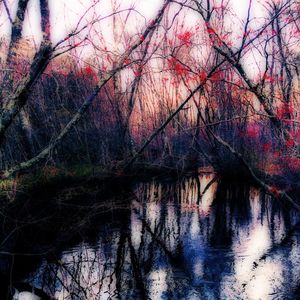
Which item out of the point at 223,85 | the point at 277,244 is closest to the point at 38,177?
the point at 277,244

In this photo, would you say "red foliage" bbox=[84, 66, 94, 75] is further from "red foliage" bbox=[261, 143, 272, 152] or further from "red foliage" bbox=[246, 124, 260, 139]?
"red foliage" bbox=[261, 143, 272, 152]

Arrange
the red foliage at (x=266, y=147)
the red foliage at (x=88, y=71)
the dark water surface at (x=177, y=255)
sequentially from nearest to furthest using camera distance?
the dark water surface at (x=177, y=255) < the red foliage at (x=266, y=147) < the red foliage at (x=88, y=71)

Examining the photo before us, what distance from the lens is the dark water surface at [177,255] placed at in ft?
19.2

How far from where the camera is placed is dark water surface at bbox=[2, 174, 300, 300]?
585 cm

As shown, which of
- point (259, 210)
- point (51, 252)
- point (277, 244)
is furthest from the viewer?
point (259, 210)

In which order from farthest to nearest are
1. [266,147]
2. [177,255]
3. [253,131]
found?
[253,131] → [266,147] → [177,255]

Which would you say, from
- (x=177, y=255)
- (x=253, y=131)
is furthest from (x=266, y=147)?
(x=177, y=255)

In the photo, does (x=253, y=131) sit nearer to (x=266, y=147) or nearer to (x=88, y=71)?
(x=266, y=147)

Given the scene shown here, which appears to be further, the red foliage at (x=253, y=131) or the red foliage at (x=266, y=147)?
the red foliage at (x=253, y=131)

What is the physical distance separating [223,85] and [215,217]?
7.81 m

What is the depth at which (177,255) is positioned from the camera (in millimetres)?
7375

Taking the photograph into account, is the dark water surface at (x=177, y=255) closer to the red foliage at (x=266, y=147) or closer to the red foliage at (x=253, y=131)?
the red foliage at (x=266, y=147)

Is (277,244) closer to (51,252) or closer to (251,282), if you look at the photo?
(251,282)

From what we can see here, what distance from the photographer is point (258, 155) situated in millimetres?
14430
